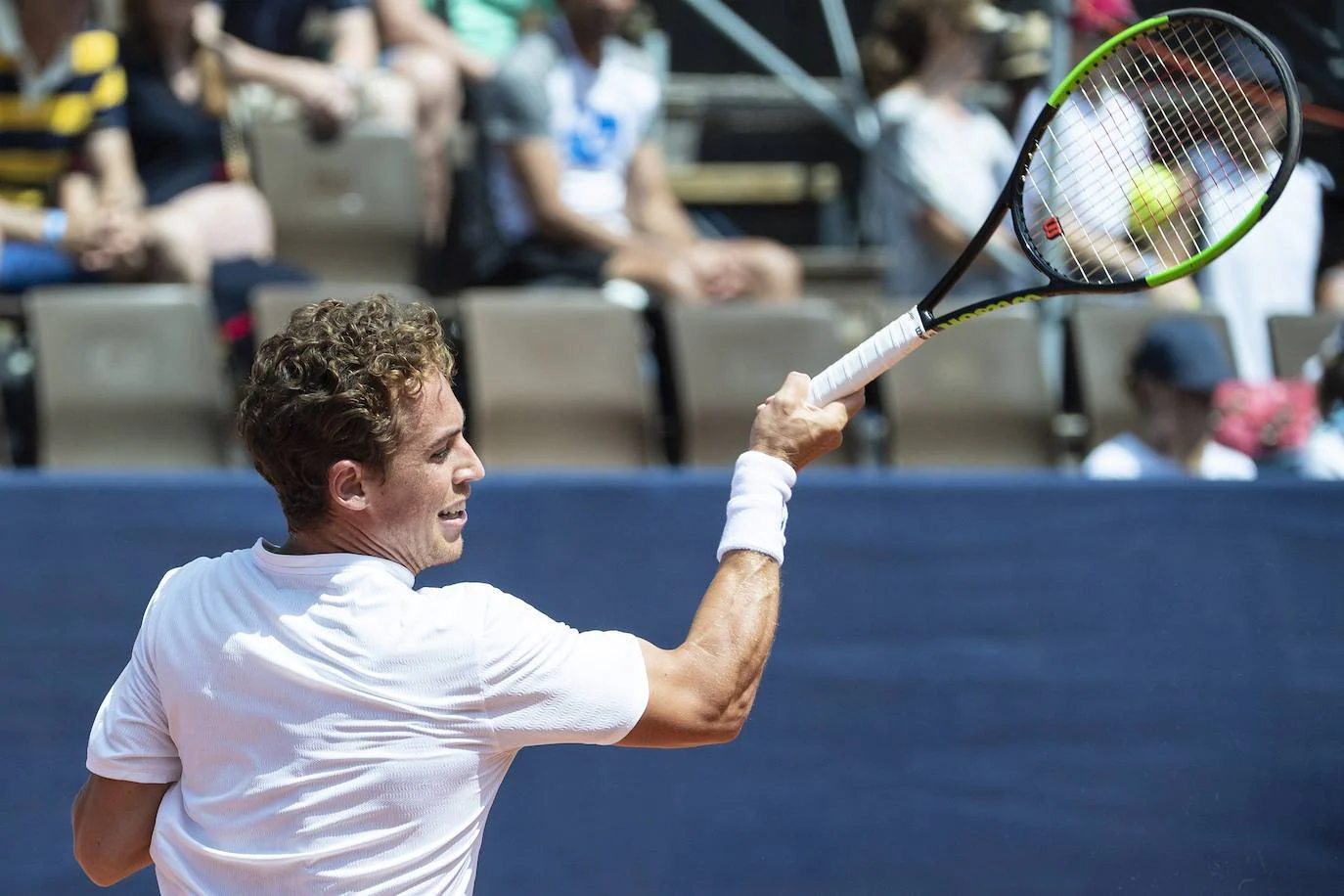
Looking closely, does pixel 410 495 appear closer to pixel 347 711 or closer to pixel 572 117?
pixel 347 711

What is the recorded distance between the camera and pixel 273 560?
1808 millimetres

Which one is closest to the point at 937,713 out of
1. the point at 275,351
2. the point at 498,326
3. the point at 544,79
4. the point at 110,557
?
the point at 498,326

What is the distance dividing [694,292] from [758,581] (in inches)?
107

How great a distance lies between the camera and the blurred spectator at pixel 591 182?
181 inches

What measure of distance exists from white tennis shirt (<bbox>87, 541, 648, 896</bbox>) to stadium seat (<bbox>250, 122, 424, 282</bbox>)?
2931 millimetres

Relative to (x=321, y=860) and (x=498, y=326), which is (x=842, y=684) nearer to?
(x=498, y=326)

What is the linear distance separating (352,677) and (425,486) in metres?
0.23

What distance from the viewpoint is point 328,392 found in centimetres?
174

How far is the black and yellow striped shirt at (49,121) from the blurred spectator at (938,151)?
7.53 feet

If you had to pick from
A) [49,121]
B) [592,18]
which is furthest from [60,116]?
[592,18]

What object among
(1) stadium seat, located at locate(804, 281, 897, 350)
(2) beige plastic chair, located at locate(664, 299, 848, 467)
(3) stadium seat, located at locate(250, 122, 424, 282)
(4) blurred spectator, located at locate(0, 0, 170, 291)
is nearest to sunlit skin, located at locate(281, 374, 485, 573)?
(2) beige plastic chair, located at locate(664, 299, 848, 467)

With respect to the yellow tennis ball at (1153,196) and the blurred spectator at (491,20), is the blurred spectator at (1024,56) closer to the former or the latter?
the yellow tennis ball at (1153,196)

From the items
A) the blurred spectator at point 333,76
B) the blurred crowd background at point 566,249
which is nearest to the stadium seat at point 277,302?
the blurred crowd background at point 566,249

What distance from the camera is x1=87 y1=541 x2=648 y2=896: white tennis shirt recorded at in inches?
69.1
